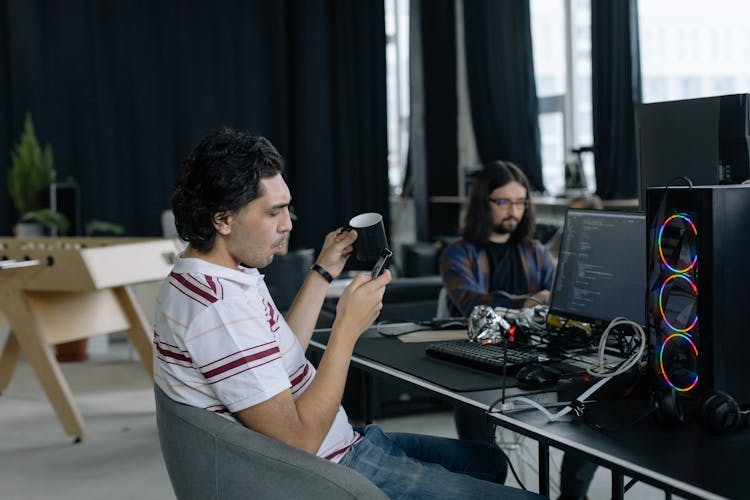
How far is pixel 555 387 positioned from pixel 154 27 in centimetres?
676

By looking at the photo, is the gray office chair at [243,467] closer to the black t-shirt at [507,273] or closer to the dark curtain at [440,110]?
A: the black t-shirt at [507,273]

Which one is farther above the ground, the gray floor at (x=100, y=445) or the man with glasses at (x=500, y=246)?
the man with glasses at (x=500, y=246)

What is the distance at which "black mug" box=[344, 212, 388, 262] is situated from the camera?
6.52 ft

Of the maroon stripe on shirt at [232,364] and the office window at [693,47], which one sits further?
the office window at [693,47]

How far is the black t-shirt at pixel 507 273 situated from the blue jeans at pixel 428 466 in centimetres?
124

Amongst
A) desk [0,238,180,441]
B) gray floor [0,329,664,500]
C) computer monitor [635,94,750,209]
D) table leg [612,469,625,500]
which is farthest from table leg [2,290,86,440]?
table leg [612,469,625,500]

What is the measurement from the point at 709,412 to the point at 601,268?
737mm

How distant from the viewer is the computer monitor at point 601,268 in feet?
6.86

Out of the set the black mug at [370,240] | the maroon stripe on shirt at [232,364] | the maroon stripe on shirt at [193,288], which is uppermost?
the black mug at [370,240]

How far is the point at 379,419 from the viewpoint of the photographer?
415 centimetres

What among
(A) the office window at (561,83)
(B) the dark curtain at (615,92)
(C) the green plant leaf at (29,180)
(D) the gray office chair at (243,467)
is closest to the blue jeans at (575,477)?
(D) the gray office chair at (243,467)

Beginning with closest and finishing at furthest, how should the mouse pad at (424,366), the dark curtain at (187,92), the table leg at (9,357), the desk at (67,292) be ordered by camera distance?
the mouse pad at (424,366), the desk at (67,292), the table leg at (9,357), the dark curtain at (187,92)

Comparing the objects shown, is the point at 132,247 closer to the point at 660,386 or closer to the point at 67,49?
the point at 660,386

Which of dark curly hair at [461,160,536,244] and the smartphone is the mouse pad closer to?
the smartphone
